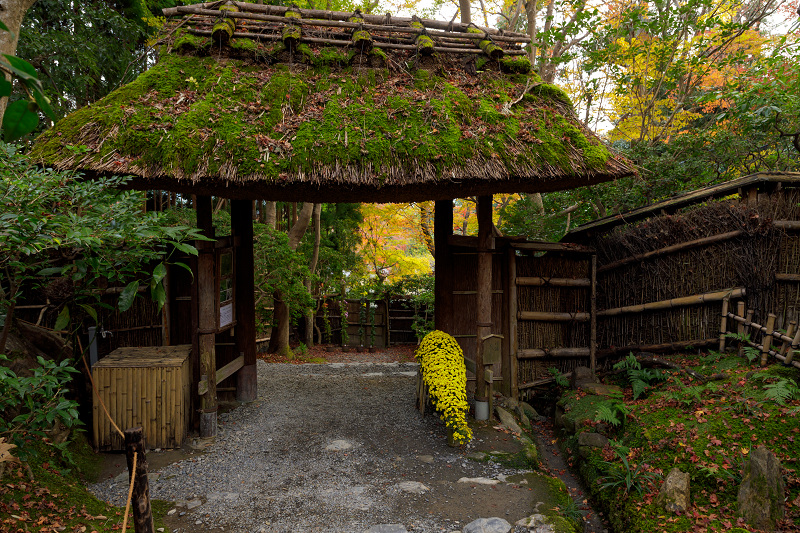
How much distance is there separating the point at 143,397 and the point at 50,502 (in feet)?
4.97

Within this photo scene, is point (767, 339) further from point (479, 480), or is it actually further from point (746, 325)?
point (479, 480)

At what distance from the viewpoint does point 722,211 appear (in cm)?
579

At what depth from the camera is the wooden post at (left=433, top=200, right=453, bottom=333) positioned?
6500 mm

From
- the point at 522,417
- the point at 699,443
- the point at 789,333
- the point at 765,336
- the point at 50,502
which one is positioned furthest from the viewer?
the point at 522,417

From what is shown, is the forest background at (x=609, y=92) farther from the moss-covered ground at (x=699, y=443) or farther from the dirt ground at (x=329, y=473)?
the moss-covered ground at (x=699, y=443)

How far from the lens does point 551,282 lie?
6859mm

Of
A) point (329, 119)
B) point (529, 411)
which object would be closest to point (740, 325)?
point (529, 411)

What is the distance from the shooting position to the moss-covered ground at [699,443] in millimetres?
3621

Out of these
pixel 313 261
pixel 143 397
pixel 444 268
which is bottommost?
pixel 143 397

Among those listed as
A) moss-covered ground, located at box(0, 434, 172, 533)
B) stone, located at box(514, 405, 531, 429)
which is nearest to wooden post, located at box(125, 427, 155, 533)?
moss-covered ground, located at box(0, 434, 172, 533)

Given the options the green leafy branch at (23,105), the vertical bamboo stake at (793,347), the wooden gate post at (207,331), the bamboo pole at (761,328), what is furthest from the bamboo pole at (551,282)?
the green leafy branch at (23,105)

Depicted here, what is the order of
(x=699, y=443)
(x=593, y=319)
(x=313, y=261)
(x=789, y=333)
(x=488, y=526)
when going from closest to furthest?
(x=488, y=526)
(x=699, y=443)
(x=789, y=333)
(x=593, y=319)
(x=313, y=261)

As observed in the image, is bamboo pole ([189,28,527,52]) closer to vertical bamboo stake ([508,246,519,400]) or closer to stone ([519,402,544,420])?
vertical bamboo stake ([508,246,519,400])

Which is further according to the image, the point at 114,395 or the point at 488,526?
the point at 114,395
